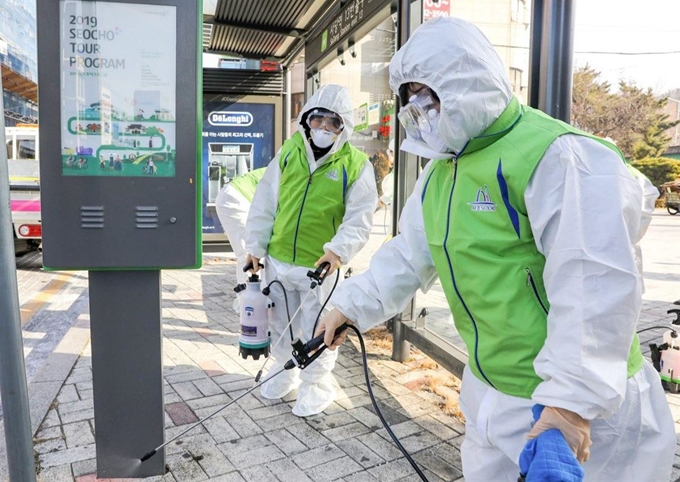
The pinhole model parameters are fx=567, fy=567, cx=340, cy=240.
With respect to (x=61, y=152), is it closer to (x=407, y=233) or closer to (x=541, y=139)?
(x=407, y=233)

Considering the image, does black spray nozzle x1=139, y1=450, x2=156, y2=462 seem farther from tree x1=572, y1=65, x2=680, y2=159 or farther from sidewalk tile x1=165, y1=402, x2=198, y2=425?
tree x1=572, y1=65, x2=680, y2=159

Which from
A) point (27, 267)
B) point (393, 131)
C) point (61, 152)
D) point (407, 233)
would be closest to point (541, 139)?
point (407, 233)

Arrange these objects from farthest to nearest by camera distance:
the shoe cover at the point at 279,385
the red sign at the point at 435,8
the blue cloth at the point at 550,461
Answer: the red sign at the point at 435,8
the shoe cover at the point at 279,385
the blue cloth at the point at 550,461

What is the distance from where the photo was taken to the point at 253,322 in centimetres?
355

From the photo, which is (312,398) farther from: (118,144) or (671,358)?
(671,358)

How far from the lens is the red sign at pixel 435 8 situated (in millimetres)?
4129

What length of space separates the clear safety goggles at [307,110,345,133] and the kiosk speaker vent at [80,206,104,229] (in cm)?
160

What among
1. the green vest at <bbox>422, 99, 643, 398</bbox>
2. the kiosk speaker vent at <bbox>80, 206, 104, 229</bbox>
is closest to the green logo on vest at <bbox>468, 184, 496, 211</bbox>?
the green vest at <bbox>422, 99, 643, 398</bbox>

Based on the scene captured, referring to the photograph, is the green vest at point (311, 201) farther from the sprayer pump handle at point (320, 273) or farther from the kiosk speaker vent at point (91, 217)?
the kiosk speaker vent at point (91, 217)

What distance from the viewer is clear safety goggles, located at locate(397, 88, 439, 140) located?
67.9 inches

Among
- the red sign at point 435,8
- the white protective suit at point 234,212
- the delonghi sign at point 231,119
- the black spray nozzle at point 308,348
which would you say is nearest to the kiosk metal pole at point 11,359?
the black spray nozzle at point 308,348

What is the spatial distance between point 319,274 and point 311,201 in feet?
1.77

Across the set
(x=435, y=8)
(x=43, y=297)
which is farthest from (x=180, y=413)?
(x=43, y=297)

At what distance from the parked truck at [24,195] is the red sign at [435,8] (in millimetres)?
5188
